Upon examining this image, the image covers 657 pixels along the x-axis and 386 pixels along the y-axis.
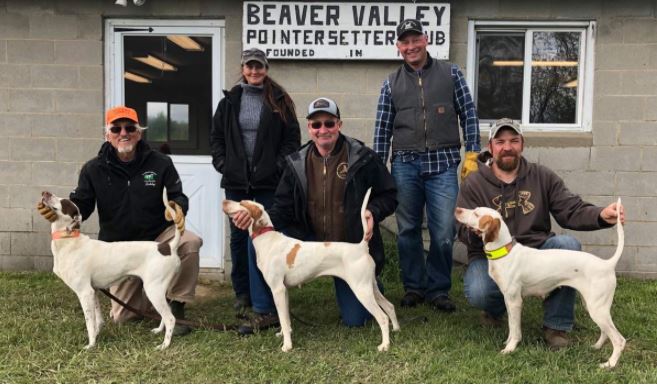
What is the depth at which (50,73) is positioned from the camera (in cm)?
620

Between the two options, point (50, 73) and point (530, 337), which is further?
point (50, 73)

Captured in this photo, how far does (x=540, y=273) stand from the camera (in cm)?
356

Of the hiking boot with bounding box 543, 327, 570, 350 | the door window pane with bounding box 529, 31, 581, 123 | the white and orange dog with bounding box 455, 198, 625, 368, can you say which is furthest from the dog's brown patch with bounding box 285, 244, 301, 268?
the door window pane with bounding box 529, 31, 581, 123

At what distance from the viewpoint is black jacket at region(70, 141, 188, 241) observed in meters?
4.32

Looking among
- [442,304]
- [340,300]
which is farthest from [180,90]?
[442,304]

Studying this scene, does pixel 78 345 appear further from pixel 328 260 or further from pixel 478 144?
pixel 478 144

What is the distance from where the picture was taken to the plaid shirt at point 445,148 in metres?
4.66

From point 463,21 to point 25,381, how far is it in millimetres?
5124

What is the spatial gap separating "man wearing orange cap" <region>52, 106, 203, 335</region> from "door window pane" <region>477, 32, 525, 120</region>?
11.8 ft

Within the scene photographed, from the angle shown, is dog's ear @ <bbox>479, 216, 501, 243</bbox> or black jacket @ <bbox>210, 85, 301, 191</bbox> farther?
black jacket @ <bbox>210, 85, 301, 191</bbox>

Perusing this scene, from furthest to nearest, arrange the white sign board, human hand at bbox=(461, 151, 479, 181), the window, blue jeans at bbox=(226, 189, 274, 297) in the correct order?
the window → the white sign board → blue jeans at bbox=(226, 189, 274, 297) → human hand at bbox=(461, 151, 479, 181)

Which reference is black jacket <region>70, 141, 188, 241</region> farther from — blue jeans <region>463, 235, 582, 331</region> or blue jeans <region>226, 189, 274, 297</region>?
blue jeans <region>463, 235, 582, 331</region>

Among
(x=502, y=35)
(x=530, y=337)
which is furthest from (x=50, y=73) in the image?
(x=530, y=337)

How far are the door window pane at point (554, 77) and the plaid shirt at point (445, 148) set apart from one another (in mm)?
1785
